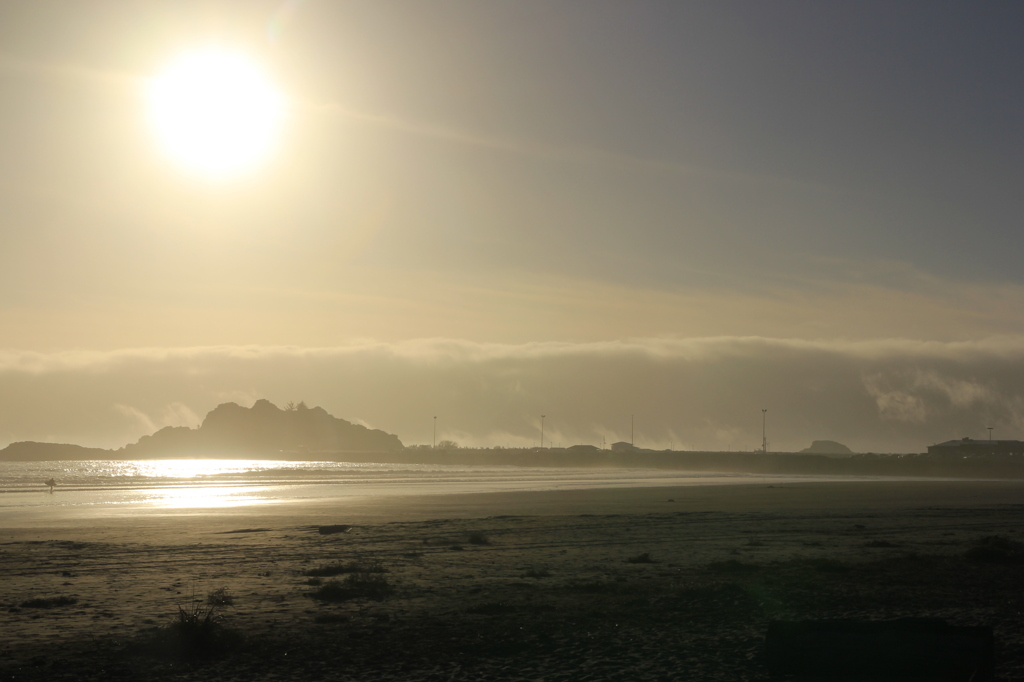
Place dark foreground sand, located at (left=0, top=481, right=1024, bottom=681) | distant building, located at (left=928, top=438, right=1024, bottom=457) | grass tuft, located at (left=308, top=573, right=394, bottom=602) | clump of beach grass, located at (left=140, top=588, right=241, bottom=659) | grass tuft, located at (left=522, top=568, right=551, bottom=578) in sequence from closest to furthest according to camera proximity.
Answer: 1. dark foreground sand, located at (left=0, top=481, right=1024, bottom=681)
2. clump of beach grass, located at (left=140, top=588, right=241, bottom=659)
3. grass tuft, located at (left=308, top=573, right=394, bottom=602)
4. grass tuft, located at (left=522, top=568, right=551, bottom=578)
5. distant building, located at (left=928, top=438, right=1024, bottom=457)

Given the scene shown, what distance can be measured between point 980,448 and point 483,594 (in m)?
204

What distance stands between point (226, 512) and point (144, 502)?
14.2 meters

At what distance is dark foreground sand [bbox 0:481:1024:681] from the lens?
1204cm

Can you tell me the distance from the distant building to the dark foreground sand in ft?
573

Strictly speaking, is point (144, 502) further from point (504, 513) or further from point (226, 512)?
point (504, 513)

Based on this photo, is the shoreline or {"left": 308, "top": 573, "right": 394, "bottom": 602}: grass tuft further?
the shoreline

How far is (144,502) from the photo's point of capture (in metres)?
53.6

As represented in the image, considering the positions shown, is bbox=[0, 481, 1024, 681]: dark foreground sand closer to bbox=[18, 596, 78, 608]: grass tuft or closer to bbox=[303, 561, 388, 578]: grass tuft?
bbox=[18, 596, 78, 608]: grass tuft

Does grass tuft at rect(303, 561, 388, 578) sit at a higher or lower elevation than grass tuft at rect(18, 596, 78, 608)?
lower

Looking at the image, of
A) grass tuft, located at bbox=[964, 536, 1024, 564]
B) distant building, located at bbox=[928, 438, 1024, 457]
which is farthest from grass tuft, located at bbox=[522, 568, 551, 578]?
distant building, located at bbox=[928, 438, 1024, 457]

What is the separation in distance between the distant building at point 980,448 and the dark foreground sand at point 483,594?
175 m

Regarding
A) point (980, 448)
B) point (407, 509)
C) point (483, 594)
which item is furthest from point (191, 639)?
point (980, 448)

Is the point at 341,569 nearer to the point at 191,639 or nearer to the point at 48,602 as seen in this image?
the point at 48,602

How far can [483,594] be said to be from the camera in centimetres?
1728
